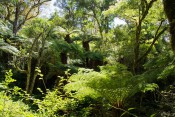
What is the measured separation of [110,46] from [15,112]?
11075 mm

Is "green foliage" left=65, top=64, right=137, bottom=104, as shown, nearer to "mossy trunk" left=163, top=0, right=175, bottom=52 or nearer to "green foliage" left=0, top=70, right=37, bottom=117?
"green foliage" left=0, top=70, right=37, bottom=117

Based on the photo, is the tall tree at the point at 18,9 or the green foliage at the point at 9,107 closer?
the green foliage at the point at 9,107

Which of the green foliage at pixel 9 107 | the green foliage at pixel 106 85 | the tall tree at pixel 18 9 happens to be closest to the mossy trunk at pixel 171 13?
the green foliage at pixel 9 107

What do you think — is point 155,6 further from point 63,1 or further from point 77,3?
point 63,1

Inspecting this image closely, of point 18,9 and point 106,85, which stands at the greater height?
point 18,9

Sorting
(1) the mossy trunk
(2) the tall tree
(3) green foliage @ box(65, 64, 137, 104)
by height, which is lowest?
(3) green foliage @ box(65, 64, 137, 104)

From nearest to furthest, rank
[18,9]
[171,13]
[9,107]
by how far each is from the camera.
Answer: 1. [171,13]
2. [9,107]
3. [18,9]

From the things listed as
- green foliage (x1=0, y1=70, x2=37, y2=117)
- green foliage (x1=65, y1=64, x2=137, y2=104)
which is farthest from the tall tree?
green foliage (x1=0, y1=70, x2=37, y2=117)

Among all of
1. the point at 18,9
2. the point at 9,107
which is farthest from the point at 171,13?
the point at 18,9

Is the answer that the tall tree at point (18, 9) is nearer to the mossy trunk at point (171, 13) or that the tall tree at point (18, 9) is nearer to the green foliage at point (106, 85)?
the green foliage at point (106, 85)

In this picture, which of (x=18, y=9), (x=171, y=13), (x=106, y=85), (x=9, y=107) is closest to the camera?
(x=171, y=13)

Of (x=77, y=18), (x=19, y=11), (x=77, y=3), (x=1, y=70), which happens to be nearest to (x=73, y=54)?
(x=1, y=70)

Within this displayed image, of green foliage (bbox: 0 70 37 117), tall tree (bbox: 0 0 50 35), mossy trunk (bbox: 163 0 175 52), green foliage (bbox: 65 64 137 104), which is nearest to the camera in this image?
mossy trunk (bbox: 163 0 175 52)

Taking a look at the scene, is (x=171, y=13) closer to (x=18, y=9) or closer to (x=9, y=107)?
(x=9, y=107)
